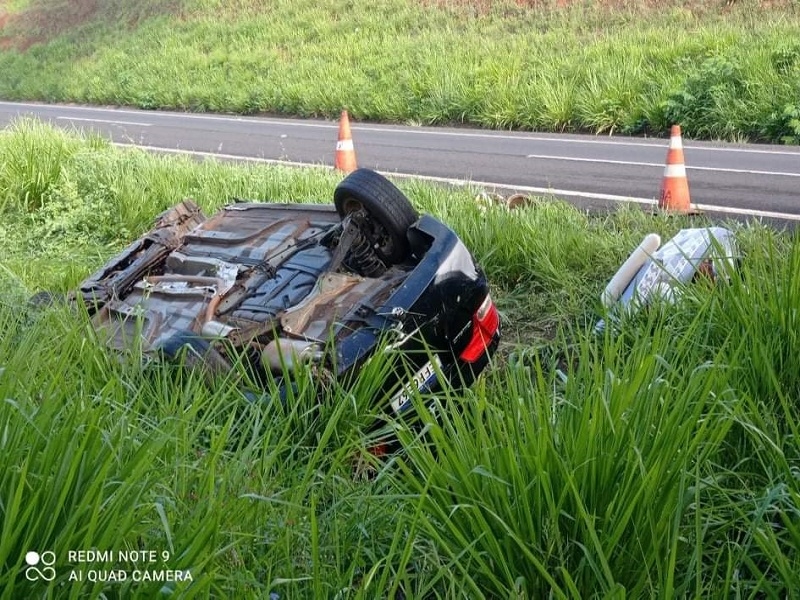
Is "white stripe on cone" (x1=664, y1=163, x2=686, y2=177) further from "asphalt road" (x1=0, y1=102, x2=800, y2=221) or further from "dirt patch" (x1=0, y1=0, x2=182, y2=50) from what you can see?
"dirt patch" (x1=0, y1=0, x2=182, y2=50)

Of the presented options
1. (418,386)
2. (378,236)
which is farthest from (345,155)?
(418,386)

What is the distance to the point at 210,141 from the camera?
1752cm

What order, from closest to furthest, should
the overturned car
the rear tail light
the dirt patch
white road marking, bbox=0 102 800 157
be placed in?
the overturned car, the rear tail light, white road marking, bbox=0 102 800 157, the dirt patch

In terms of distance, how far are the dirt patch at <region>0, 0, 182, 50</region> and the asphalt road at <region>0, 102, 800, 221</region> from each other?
55.6ft

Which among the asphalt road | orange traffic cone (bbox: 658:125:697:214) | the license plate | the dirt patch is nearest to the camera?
the license plate

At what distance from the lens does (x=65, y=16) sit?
39.8 m

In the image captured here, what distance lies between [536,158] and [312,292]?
30.5 feet

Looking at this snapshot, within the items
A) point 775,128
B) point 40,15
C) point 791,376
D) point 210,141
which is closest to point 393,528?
point 791,376

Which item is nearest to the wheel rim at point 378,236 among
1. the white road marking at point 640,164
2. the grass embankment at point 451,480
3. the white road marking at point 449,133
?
the grass embankment at point 451,480

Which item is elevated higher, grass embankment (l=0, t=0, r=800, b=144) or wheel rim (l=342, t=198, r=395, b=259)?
wheel rim (l=342, t=198, r=395, b=259)

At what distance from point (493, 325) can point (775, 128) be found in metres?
10.1

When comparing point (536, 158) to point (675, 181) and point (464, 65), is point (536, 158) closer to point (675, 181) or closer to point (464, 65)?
point (675, 181)

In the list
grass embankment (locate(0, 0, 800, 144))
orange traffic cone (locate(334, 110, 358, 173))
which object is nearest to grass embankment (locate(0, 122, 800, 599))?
orange traffic cone (locate(334, 110, 358, 173))

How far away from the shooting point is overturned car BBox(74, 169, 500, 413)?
3.95m
